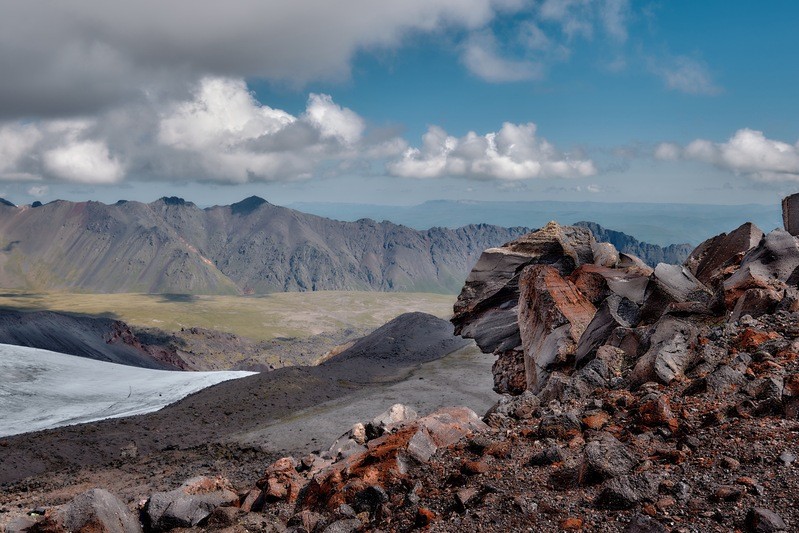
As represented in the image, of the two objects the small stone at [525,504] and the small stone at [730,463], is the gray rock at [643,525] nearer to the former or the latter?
the small stone at [525,504]

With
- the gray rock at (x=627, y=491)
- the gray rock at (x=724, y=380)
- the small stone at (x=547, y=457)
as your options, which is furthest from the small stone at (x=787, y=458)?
the small stone at (x=547, y=457)

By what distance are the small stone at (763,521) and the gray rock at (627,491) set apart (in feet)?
5.63

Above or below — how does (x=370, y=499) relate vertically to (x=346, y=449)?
above

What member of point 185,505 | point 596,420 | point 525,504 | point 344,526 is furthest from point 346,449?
point 525,504

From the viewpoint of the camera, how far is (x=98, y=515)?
15.5 metres

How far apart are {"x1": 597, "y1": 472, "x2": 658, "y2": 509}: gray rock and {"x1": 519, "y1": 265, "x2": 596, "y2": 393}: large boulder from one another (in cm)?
1255

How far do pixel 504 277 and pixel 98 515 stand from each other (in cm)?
2545

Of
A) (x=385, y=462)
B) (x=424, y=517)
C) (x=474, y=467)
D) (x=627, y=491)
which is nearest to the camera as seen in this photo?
(x=627, y=491)

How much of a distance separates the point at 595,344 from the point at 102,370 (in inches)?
2722

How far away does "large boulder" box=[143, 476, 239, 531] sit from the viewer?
1600cm

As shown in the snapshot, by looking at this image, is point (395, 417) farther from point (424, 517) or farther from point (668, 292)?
point (668, 292)

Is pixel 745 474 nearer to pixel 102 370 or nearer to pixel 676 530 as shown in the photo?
pixel 676 530

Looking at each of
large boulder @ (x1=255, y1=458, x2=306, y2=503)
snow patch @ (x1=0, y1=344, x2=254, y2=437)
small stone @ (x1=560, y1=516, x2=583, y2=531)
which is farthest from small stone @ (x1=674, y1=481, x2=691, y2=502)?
snow patch @ (x1=0, y1=344, x2=254, y2=437)

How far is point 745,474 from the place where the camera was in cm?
998
